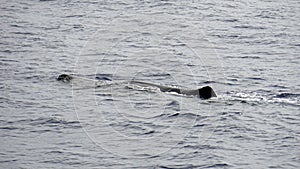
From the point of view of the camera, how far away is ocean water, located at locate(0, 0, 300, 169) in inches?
792

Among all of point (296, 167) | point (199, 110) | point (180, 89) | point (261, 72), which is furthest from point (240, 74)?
point (296, 167)

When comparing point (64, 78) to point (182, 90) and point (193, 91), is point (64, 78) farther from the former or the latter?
point (193, 91)

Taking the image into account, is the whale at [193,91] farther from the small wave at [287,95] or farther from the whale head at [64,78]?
the whale head at [64,78]

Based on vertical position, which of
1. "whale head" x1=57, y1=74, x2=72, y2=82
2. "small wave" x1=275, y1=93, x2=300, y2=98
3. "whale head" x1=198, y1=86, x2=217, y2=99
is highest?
"whale head" x1=57, y1=74, x2=72, y2=82

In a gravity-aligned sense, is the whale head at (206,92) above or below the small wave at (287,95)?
below

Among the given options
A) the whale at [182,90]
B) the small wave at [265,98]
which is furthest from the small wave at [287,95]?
the whale at [182,90]

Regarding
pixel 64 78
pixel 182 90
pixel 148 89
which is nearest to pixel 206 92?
pixel 182 90

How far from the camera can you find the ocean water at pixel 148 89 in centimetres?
2012

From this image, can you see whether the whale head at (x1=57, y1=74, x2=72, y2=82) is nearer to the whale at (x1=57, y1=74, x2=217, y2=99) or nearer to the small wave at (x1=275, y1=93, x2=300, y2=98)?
the whale at (x1=57, y1=74, x2=217, y2=99)

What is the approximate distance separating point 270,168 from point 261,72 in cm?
1214

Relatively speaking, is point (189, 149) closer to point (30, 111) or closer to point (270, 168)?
point (270, 168)

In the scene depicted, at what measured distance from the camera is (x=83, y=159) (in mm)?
19547

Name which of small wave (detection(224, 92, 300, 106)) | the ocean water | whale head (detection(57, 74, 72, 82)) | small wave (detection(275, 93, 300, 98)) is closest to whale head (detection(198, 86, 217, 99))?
the ocean water

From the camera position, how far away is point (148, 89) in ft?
88.6
